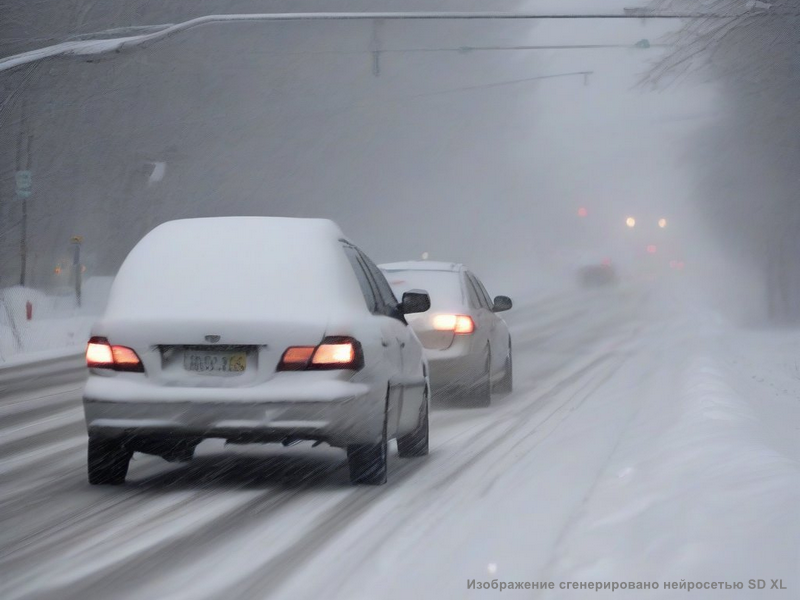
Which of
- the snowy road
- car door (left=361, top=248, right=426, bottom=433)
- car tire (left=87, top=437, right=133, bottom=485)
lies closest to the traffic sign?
the snowy road

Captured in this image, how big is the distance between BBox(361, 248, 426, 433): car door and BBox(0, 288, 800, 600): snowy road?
1.31 feet

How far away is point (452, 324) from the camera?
14773 millimetres

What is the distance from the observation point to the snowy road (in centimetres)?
571

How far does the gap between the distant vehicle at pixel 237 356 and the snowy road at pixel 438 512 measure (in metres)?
0.40

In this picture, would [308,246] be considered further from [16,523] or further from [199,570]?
[199,570]

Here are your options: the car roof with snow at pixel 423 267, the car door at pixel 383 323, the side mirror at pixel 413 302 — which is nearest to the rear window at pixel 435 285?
the car roof with snow at pixel 423 267

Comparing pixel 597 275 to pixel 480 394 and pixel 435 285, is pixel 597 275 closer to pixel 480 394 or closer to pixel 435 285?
pixel 435 285

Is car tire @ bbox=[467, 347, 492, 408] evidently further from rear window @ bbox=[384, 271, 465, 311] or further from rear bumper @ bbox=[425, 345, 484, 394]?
rear window @ bbox=[384, 271, 465, 311]

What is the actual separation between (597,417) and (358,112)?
4851cm

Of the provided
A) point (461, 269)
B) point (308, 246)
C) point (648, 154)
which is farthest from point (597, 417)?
point (648, 154)

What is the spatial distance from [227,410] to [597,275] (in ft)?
188

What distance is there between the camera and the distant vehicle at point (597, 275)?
6400cm

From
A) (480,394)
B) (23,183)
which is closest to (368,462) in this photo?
(480,394)

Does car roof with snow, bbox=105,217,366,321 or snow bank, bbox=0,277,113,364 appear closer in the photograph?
car roof with snow, bbox=105,217,366,321
